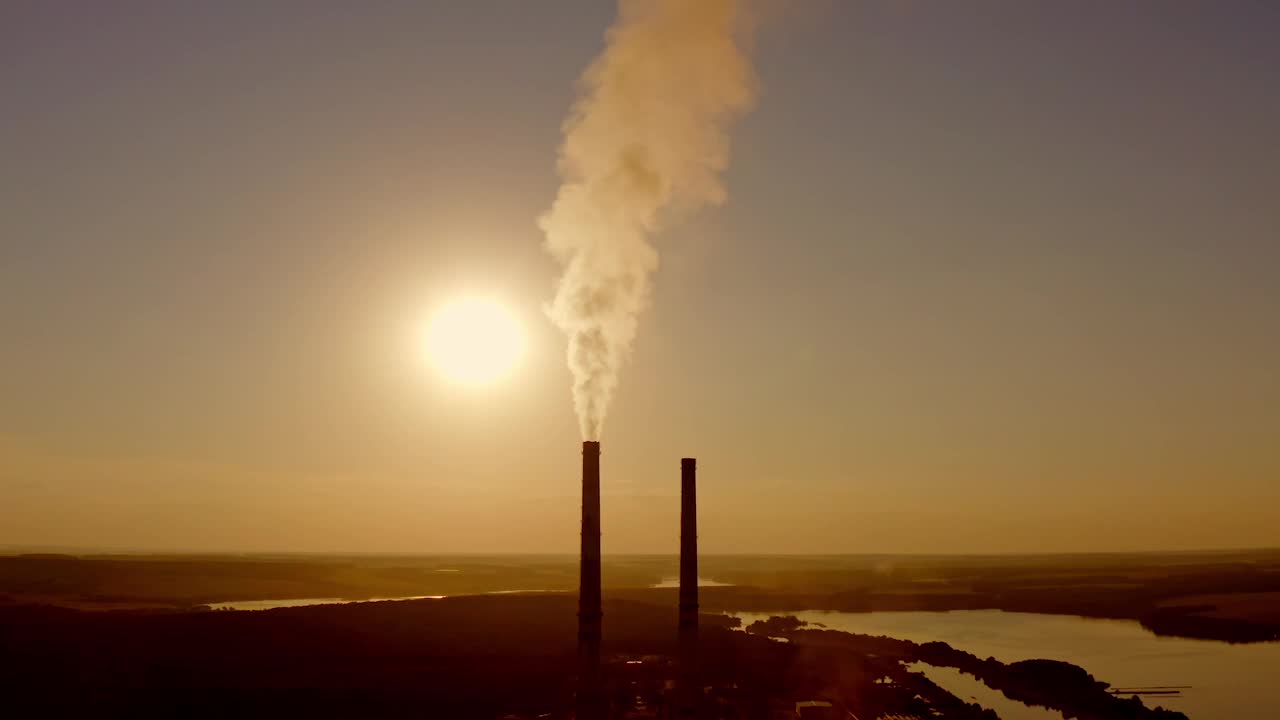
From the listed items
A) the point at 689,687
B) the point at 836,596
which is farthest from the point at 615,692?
the point at 836,596

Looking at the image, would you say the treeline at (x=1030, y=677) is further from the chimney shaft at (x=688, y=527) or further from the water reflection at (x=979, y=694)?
the chimney shaft at (x=688, y=527)

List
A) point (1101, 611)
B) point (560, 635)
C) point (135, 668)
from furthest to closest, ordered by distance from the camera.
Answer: point (1101, 611) < point (560, 635) < point (135, 668)

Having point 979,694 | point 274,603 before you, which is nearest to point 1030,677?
point 979,694

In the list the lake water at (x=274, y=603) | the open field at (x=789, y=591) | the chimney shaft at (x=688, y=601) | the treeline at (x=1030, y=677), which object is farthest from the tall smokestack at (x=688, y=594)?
the lake water at (x=274, y=603)

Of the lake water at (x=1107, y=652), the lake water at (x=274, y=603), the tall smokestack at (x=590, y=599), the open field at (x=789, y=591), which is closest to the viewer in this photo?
the tall smokestack at (x=590, y=599)

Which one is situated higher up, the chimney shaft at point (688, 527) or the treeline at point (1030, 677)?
the chimney shaft at point (688, 527)

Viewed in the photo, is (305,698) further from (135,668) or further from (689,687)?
(689,687)

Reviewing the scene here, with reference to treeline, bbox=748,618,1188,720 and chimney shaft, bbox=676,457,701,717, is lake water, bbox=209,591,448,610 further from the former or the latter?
chimney shaft, bbox=676,457,701,717
